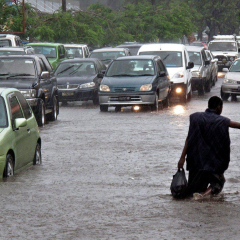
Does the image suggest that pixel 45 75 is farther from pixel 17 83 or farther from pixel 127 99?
pixel 127 99

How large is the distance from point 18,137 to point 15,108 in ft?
2.37

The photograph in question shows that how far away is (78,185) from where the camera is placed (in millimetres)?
10570

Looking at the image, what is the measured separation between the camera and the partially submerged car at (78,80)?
26.8 m

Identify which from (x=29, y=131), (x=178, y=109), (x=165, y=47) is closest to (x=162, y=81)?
(x=178, y=109)

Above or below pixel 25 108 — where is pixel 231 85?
below

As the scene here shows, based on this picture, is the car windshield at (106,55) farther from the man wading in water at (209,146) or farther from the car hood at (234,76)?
the man wading in water at (209,146)

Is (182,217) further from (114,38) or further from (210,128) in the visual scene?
(114,38)

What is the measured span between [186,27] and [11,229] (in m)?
55.8

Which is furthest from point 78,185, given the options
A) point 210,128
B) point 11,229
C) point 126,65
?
point 126,65

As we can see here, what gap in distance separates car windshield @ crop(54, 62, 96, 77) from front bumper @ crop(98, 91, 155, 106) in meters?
4.33

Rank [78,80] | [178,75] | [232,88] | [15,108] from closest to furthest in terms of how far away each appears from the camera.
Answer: [15,108], [78,80], [178,75], [232,88]

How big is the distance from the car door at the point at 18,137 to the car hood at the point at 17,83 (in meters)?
7.06

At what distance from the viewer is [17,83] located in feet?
64.0

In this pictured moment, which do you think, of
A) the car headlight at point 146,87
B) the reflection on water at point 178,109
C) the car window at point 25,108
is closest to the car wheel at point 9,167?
the car window at point 25,108
